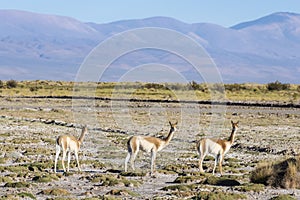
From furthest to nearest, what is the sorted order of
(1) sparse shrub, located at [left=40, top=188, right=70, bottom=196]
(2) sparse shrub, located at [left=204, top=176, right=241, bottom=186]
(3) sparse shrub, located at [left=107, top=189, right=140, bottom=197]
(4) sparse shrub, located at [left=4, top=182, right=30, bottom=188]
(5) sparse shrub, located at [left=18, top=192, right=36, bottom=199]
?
(2) sparse shrub, located at [left=204, top=176, right=241, bottom=186]
(4) sparse shrub, located at [left=4, top=182, right=30, bottom=188]
(3) sparse shrub, located at [left=107, top=189, right=140, bottom=197]
(1) sparse shrub, located at [left=40, top=188, right=70, bottom=196]
(5) sparse shrub, located at [left=18, top=192, right=36, bottom=199]

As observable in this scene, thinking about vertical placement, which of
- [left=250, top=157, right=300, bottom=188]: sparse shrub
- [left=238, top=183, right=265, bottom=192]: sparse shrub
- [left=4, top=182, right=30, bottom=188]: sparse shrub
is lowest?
[left=4, top=182, right=30, bottom=188]: sparse shrub

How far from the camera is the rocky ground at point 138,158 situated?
1789 cm

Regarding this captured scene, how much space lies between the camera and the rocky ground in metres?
17.9

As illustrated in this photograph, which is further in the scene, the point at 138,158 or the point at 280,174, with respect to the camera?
the point at 138,158

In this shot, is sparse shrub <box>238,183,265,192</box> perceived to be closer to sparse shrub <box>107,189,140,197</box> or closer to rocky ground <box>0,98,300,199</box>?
rocky ground <box>0,98,300,199</box>

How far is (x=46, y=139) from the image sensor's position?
1325 inches

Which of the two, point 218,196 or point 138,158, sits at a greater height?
point 218,196

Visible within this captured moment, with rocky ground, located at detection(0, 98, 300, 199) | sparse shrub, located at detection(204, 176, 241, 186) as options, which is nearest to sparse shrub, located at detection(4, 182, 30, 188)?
rocky ground, located at detection(0, 98, 300, 199)

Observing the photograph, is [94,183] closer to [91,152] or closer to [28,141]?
[91,152]

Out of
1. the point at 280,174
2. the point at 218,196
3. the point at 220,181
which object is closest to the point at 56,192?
the point at 218,196

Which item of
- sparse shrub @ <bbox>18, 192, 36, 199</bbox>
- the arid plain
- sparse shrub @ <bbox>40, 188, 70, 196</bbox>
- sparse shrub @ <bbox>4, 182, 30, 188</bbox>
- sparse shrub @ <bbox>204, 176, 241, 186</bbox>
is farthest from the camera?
sparse shrub @ <bbox>204, 176, 241, 186</bbox>

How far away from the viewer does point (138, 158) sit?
27125 mm

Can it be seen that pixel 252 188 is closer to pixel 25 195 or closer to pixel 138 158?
pixel 25 195

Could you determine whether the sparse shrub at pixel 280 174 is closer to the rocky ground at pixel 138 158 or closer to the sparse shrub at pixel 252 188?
the rocky ground at pixel 138 158
